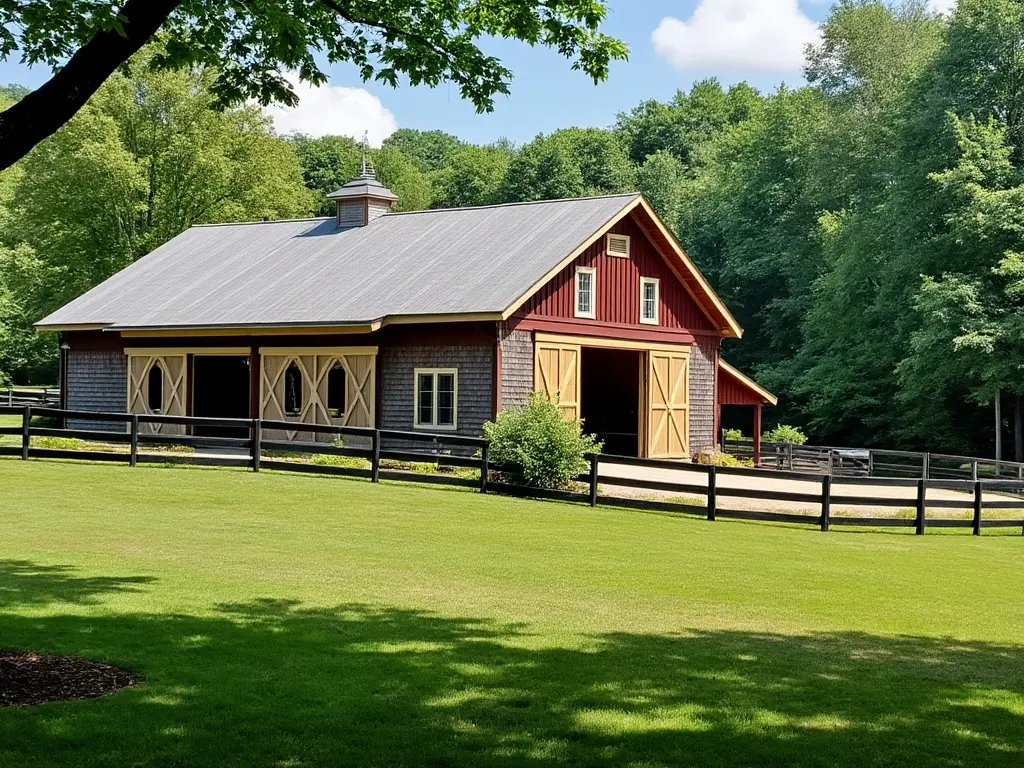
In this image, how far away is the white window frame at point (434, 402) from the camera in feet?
91.9

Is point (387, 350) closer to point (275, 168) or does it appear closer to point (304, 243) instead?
point (304, 243)

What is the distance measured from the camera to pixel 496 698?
762cm

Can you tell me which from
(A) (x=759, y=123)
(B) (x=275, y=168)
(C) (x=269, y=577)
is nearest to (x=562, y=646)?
(C) (x=269, y=577)

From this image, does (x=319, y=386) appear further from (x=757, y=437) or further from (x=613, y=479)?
(x=757, y=437)

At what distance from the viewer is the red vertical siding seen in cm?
2894

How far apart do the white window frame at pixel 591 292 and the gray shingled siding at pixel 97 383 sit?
12914 millimetres

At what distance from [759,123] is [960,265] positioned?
32.8 m

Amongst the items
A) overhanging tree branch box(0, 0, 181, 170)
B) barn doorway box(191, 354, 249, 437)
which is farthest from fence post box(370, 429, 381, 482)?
overhanging tree branch box(0, 0, 181, 170)

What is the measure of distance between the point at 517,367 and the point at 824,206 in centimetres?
3665

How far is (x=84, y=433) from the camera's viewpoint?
25.0 metres

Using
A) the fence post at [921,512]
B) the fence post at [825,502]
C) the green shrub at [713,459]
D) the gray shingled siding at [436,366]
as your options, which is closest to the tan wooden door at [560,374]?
the gray shingled siding at [436,366]

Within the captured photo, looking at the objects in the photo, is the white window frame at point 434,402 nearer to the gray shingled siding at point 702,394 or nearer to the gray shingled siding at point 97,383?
the gray shingled siding at point 702,394

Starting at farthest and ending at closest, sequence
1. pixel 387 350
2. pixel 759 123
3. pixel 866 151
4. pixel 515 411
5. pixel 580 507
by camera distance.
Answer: pixel 759 123, pixel 866 151, pixel 387 350, pixel 515 411, pixel 580 507

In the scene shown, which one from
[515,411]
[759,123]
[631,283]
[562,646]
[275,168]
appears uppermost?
[759,123]
